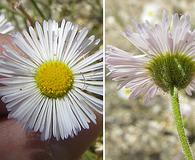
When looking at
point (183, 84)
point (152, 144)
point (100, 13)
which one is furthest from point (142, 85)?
point (152, 144)

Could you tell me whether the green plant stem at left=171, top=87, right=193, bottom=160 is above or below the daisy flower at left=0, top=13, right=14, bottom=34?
below

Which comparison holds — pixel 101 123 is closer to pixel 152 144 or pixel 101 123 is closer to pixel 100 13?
pixel 100 13

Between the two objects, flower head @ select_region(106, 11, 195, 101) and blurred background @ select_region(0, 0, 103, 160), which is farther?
blurred background @ select_region(0, 0, 103, 160)

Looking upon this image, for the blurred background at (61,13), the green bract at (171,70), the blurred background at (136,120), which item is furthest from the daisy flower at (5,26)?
the blurred background at (136,120)

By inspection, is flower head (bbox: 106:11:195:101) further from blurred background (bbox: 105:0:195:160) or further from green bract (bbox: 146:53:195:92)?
blurred background (bbox: 105:0:195:160)

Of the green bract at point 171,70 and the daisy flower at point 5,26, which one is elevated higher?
the daisy flower at point 5,26

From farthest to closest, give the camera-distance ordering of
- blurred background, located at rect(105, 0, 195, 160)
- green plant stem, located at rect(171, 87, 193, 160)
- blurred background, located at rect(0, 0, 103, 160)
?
1. blurred background, located at rect(105, 0, 195, 160)
2. blurred background, located at rect(0, 0, 103, 160)
3. green plant stem, located at rect(171, 87, 193, 160)

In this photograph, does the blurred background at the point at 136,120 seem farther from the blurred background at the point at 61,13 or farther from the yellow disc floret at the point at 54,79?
the yellow disc floret at the point at 54,79

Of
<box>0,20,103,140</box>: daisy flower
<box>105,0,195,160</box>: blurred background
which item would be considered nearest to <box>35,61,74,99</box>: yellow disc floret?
<box>0,20,103,140</box>: daisy flower
